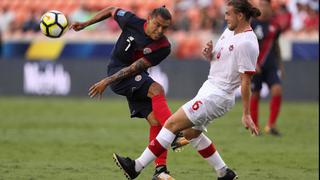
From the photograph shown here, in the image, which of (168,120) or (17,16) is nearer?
(168,120)

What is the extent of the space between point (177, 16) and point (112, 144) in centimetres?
1216

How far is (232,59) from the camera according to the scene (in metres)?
8.48

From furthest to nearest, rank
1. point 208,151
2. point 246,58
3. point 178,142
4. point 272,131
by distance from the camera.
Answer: point 272,131, point 178,142, point 208,151, point 246,58

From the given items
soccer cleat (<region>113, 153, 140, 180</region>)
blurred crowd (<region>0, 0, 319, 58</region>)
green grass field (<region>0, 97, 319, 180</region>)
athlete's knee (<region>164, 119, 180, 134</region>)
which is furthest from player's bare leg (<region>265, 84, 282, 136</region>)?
soccer cleat (<region>113, 153, 140, 180</region>)

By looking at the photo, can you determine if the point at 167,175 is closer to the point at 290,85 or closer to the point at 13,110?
the point at 13,110

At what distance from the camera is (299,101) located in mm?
21516

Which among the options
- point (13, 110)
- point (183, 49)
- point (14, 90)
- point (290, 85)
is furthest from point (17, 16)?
point (290, 85)

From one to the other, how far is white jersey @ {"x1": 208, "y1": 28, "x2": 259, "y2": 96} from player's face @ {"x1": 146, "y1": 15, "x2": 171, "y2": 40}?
670 mm

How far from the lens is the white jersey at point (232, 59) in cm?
839

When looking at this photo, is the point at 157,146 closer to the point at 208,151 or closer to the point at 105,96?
the point at 208,151

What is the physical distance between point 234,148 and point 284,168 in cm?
230

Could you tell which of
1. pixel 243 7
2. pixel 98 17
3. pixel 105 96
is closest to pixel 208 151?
pixel 243 7

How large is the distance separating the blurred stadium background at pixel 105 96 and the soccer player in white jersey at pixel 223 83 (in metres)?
1.25

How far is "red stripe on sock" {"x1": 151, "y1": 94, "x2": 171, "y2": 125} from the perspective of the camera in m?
9.32
